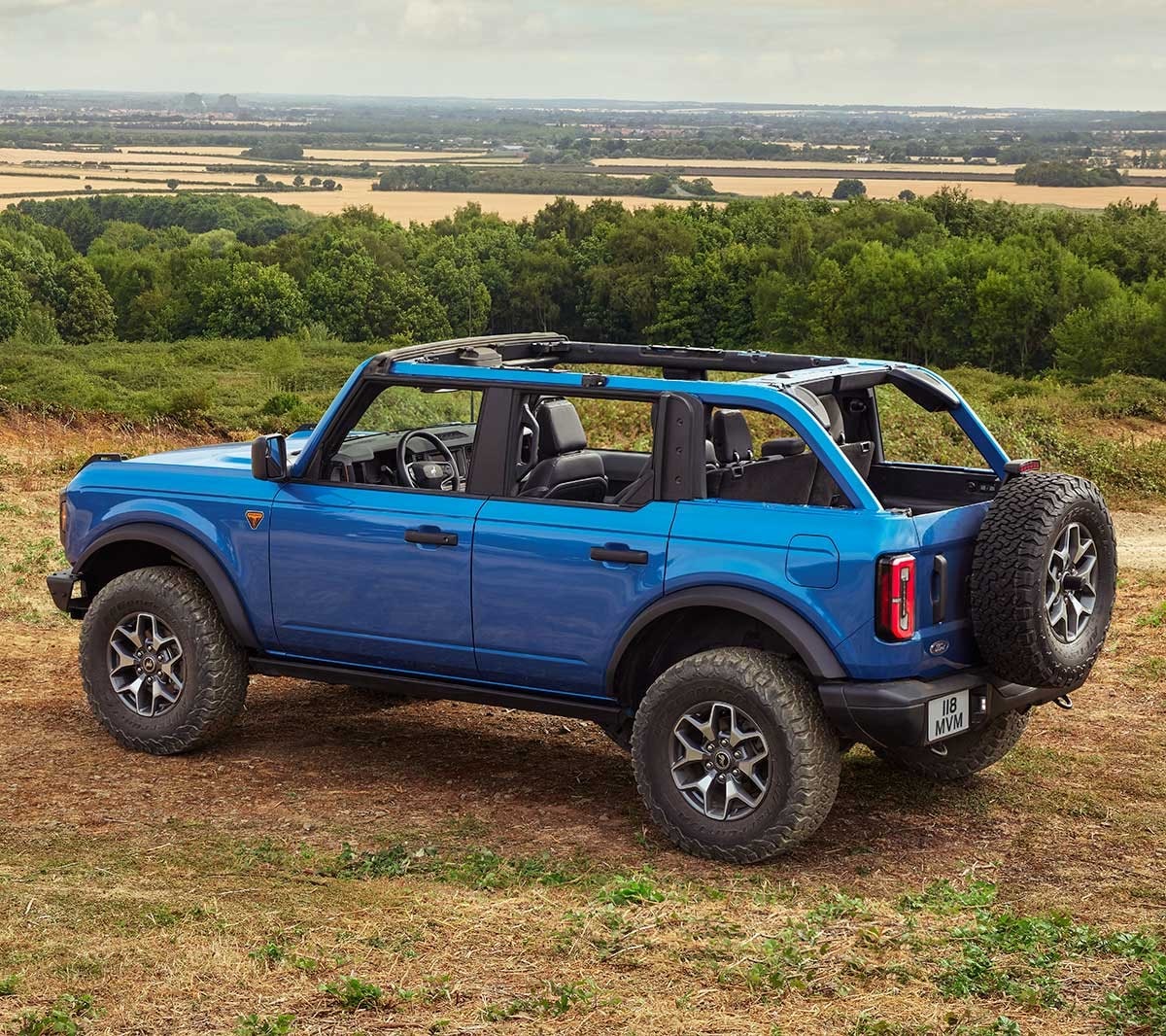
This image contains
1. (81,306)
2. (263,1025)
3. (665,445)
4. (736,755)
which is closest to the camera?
(263,1025)

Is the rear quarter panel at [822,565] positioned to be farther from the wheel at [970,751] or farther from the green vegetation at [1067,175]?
the green vegetation at [1067,175]

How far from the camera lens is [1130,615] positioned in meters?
11.3

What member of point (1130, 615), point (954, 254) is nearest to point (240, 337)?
point (954, 254)

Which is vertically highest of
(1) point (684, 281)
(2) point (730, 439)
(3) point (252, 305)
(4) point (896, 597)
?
(2) point (730, 439)

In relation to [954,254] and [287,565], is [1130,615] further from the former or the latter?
[954,254]

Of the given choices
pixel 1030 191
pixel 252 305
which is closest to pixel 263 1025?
pixel 252 305

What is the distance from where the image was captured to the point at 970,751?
725 cm

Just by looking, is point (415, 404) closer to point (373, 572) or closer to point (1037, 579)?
point (373, 572)

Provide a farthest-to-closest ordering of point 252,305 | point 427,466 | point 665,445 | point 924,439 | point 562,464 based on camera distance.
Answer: point 252,305 < point 924,439 < point 427,466 < point 562,464 < point 665,445

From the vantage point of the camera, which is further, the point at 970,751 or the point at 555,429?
the point at 970,751

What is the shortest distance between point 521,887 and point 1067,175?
182 meters

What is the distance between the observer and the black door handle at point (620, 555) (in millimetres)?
6230

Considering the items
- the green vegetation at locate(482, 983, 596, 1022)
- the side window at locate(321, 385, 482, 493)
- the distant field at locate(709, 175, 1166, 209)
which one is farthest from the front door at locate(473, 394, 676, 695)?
the distant field at locate(709, 175, 1166, 209)

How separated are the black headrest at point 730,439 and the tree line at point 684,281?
264ft
